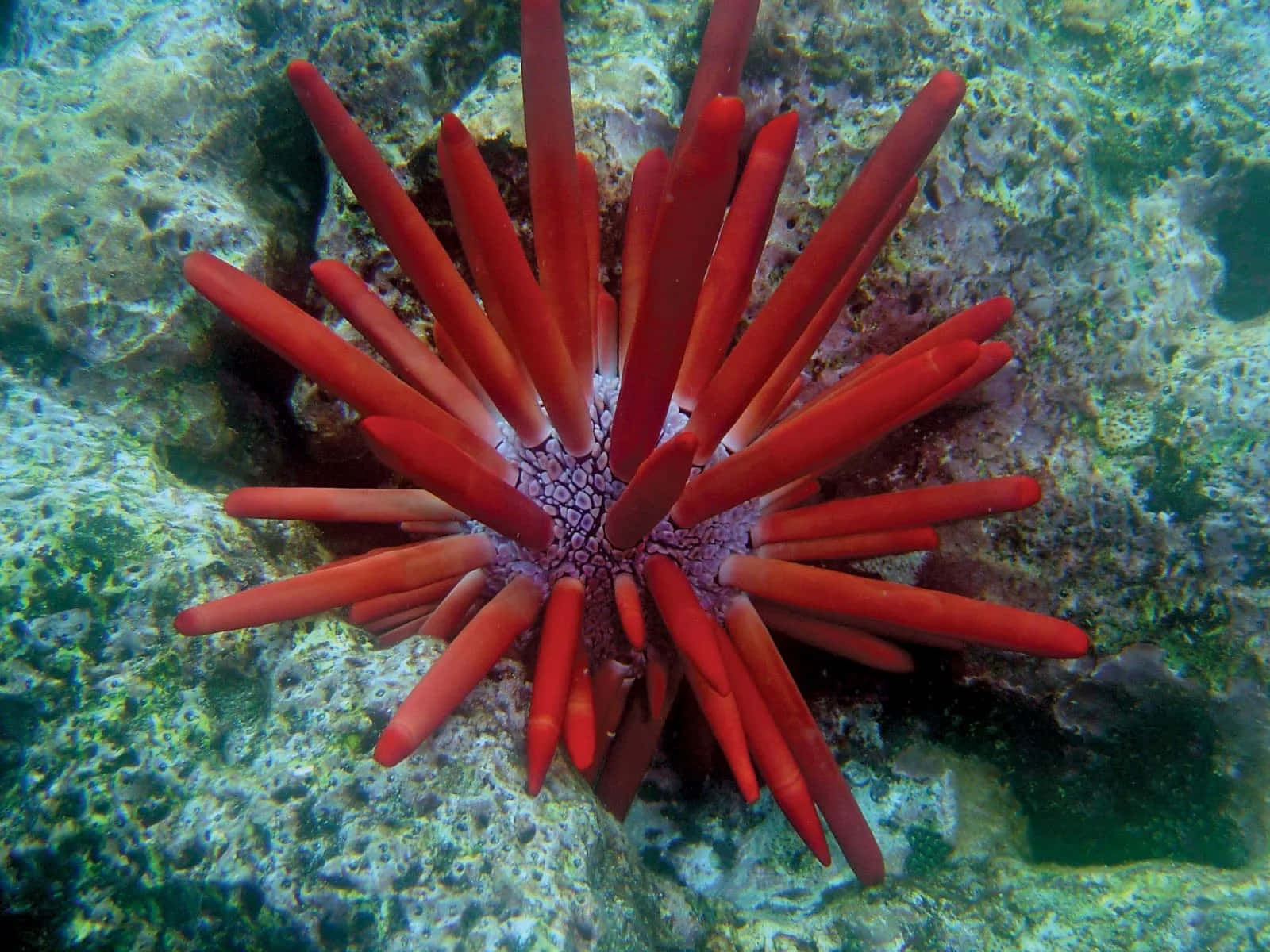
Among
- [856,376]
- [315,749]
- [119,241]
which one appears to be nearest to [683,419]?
[856,376]

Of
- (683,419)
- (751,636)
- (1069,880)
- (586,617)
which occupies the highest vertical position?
(683,419)

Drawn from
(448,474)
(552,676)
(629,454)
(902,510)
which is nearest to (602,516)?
Answer: (629,454)

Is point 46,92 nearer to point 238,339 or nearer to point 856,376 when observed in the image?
point 238,339

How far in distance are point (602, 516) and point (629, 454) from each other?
1.04 feet

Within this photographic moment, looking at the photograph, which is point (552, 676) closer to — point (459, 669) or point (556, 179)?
point (459, 669)

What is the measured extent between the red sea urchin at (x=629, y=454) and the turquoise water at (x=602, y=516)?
10 centimetres

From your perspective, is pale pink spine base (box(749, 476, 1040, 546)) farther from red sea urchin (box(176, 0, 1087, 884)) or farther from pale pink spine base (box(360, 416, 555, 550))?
pale pink spine base (box(360, 416, 555, 550))

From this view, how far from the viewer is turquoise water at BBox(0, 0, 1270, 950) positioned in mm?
1851

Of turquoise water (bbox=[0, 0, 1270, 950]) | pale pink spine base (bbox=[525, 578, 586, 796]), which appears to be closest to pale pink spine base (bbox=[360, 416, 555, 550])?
pale pink spine base (bbox=[525, 578, 586, 796])

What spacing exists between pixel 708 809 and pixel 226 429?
2.18 m

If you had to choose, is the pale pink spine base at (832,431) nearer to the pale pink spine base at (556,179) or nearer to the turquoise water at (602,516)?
the turquoise water at (602,516)

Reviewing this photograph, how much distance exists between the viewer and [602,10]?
3006 millimetres

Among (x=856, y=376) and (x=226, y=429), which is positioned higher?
(x=856, y=376)

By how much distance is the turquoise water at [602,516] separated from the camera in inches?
72.9
